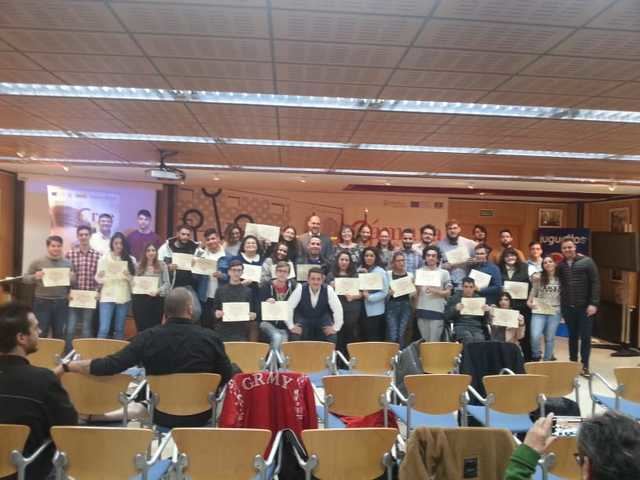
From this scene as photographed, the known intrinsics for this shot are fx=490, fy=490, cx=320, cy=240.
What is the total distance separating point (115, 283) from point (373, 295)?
3.08 meters

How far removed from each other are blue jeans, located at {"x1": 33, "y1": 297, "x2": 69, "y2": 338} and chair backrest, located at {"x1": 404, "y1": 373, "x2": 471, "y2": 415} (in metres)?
4.37

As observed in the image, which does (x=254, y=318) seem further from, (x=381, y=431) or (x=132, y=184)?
(x=132, y=184)

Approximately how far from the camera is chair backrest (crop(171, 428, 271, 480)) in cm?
233

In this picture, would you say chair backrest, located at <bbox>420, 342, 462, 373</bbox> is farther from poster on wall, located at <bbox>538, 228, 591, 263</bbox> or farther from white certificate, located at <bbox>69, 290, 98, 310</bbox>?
poster on wall, located at <bbox>538, 228, 591, 263</bbox>

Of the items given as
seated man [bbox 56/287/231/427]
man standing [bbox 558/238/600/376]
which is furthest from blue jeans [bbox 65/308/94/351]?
man standing [bbox 558/238/600/376]

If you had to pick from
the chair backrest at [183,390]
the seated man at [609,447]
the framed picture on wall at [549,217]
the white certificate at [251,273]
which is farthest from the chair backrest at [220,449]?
the framed picture on wall at [549,217]

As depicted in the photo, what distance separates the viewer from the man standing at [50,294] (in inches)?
225

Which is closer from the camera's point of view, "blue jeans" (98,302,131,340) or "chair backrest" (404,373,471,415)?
"chair backrest" (404,373,471,415)

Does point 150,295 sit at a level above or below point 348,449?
above

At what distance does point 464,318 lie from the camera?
18.9 ft

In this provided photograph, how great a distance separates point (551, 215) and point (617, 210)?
1796 millimetres

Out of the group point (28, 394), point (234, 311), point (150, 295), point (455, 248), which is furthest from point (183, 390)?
point (455, 248)

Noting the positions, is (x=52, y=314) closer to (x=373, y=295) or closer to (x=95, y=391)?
(x=95, y=391)

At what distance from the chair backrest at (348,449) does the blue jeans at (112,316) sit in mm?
4195
